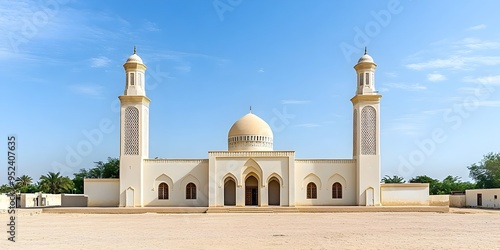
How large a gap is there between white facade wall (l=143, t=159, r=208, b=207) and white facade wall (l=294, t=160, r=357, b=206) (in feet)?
17.7

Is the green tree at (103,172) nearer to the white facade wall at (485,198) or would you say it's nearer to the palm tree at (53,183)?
the palm tree at (53,183)

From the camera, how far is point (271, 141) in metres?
31.3

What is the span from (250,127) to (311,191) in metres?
5.52

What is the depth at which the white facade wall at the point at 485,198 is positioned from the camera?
31516mm

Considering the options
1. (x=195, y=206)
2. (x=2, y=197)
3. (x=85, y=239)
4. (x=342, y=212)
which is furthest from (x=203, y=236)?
(x=2, y=197)

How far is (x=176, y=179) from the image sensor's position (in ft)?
92.3

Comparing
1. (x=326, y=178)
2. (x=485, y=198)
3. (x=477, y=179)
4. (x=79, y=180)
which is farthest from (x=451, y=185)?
(x=79, y=180)

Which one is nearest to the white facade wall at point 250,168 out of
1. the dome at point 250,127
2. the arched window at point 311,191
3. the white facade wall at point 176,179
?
the white facade wall at point 176,179

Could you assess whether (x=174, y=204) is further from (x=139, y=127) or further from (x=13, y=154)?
(x=13, y=154)

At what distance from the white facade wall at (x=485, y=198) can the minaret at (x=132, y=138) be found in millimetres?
22170

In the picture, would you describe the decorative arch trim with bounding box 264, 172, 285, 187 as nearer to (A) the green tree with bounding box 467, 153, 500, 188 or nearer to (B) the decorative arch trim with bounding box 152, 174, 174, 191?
(B) the decorative arch trim with bounding box 152, 174, 174, 191

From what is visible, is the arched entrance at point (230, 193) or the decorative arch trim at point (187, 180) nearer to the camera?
the decorative arch trim at point (187, 180)

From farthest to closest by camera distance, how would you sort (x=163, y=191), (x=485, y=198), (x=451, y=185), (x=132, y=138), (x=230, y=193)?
(x=451, y=185) → (x=485, y=198) → (x=230, y=193) → (x=163, y=191) → (x=132, y=138)

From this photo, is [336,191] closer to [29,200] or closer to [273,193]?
[273,193]
